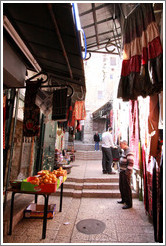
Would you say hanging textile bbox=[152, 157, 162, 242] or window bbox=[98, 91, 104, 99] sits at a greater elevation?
window bbox=[98, 91, 104, 99]

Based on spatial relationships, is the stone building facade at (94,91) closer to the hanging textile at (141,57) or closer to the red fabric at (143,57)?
the hanging textile at (141,57)

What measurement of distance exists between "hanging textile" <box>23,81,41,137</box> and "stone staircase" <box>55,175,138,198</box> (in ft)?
10.1

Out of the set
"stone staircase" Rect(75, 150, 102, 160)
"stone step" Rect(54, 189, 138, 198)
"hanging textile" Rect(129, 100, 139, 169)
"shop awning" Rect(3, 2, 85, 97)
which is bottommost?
"stone staircase" Rect(75, 150, 102, 160)

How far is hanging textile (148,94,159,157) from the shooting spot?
2832 mm

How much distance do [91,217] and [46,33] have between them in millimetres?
4659

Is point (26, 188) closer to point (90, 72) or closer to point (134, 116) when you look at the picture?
point (134, 116)

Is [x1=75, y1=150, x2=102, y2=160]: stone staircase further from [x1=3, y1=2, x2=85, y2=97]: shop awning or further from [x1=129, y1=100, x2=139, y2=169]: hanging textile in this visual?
[x1=3, y1=2, x2=85, y2=97]: shop awning

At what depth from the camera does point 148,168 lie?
11.8 feet

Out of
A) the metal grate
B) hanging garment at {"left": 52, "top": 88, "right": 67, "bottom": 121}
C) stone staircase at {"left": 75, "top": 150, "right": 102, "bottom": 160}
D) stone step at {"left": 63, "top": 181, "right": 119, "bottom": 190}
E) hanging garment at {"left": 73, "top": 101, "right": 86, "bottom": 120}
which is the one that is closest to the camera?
the metal grate

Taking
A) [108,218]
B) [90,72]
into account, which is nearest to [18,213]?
[108,218]

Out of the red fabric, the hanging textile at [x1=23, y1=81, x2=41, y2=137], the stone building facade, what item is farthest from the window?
the red fabric

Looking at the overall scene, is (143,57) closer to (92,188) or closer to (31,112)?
(31,112)

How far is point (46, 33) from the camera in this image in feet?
11.0

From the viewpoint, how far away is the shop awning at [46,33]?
274cm
